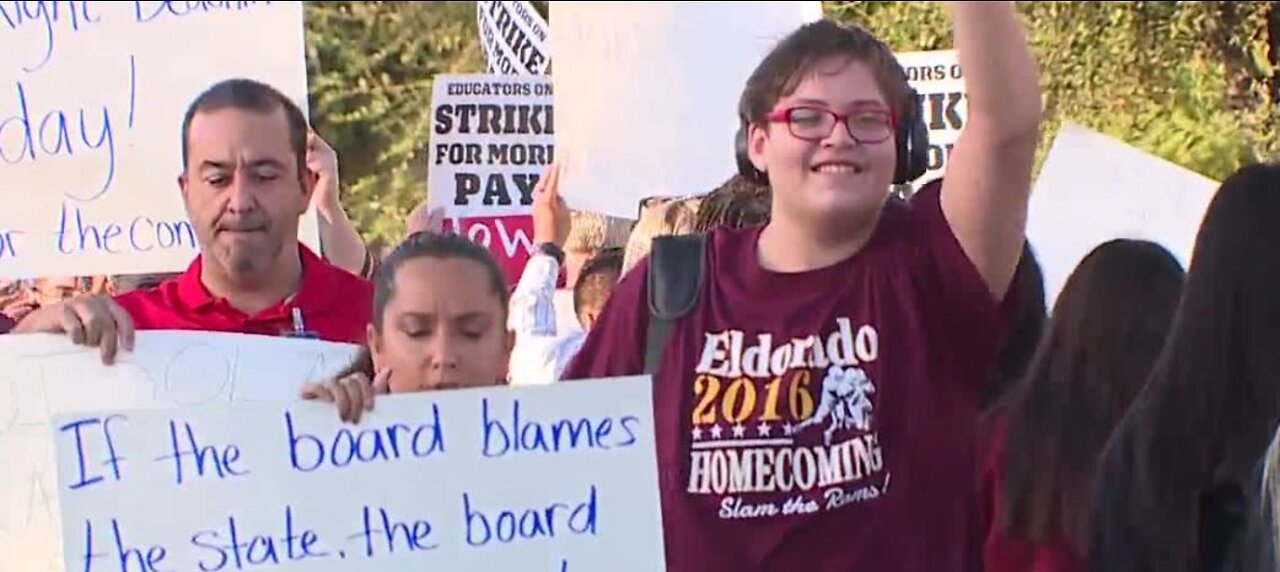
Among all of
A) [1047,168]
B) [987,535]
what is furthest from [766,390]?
[1047,168]

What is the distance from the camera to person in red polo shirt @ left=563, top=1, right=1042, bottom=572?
2.82m

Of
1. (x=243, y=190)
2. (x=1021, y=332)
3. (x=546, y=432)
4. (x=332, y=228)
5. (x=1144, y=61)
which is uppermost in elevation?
(x=1144, y=61)

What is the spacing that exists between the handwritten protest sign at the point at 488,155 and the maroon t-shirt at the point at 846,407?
283cm

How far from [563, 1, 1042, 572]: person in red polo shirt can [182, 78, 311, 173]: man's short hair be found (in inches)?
32.3

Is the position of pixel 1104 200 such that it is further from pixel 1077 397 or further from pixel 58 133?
pixel 58 133

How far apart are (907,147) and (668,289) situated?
1.18ft

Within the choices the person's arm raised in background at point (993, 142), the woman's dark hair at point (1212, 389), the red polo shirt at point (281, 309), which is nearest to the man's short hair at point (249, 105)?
the red polo shirt at point (281, 309)

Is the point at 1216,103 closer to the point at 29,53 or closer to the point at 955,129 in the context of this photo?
the point at 955,129

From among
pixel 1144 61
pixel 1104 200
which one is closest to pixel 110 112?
pixel 1104 200

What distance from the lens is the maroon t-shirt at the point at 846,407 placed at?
2828mm

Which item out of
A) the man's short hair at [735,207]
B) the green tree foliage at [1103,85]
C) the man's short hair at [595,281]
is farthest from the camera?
the green tree foliage at [1103,85]

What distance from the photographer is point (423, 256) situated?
3.13m

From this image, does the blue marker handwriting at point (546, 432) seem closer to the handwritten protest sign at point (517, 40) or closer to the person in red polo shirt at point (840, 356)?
the person in red polo shirt at point (840, 356)

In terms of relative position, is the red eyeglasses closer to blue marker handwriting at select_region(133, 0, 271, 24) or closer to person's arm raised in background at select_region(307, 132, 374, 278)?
person's arm raised in background at select_region(307, 132, 374, 278)
